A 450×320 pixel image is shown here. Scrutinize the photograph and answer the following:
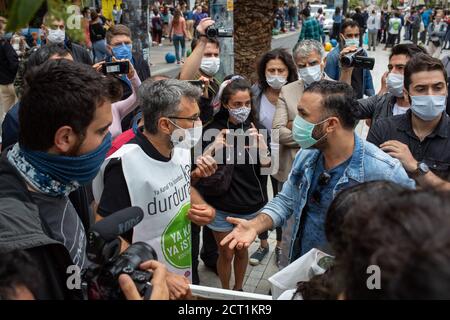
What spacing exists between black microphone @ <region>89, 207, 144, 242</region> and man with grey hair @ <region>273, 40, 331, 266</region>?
7.52ft

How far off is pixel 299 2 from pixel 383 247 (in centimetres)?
4313

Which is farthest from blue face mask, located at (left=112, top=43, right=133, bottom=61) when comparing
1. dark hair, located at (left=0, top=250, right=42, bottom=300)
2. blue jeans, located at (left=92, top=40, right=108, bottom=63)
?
blue jeans, located at (left=92, top=40, right=108, bottom=63)

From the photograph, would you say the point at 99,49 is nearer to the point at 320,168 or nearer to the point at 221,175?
the point at 221,175

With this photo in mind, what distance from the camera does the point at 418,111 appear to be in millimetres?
2861

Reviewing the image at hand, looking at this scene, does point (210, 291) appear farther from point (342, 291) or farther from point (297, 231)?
point (297, 231)

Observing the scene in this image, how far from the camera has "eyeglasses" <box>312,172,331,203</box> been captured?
230cm

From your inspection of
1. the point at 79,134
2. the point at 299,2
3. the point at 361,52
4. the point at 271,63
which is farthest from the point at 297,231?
Answer: the point at 299,2

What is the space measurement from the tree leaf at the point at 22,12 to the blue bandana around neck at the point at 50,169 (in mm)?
1015

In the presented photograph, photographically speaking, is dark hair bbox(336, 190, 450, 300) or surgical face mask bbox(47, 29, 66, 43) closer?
dark hair bbox(336, 190, 450, 300)

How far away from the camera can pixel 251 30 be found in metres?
6.41

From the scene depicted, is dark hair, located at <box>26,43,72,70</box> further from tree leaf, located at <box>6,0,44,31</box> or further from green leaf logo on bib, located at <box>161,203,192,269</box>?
tree leaf, located at <box>6,0,44,31</box>

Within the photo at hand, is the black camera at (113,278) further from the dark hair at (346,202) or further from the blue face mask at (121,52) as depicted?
the blue face mask at (121,52)

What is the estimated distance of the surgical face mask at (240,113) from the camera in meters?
3.50

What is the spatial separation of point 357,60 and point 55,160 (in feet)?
11.2
